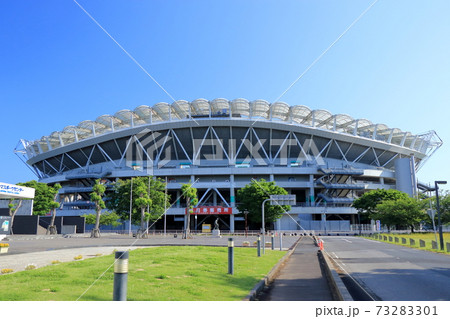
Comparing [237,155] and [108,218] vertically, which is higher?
[237,155]

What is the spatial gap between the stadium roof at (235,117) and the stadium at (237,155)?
232 mm

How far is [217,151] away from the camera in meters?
74.8

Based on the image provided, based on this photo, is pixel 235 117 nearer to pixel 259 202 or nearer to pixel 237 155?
pixel 237 155

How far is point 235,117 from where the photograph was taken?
238 feet

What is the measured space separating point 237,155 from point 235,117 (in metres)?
9.56

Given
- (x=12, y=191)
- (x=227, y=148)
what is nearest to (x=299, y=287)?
(x=12, y=191)

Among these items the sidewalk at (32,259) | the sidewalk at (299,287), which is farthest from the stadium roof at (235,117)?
the sidewalk at (299,287)

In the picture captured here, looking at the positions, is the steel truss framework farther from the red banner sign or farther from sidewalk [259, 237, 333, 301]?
sidewalk [259, 237, 333, 301]

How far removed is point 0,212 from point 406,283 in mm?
67533

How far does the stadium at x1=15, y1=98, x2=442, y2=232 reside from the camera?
229 ft

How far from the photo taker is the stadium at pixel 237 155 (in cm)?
6969

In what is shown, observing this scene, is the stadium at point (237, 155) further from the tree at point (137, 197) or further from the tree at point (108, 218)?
the tree at point (137, 197)

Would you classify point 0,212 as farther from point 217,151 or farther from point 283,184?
point 283,184

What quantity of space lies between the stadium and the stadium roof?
232mm
